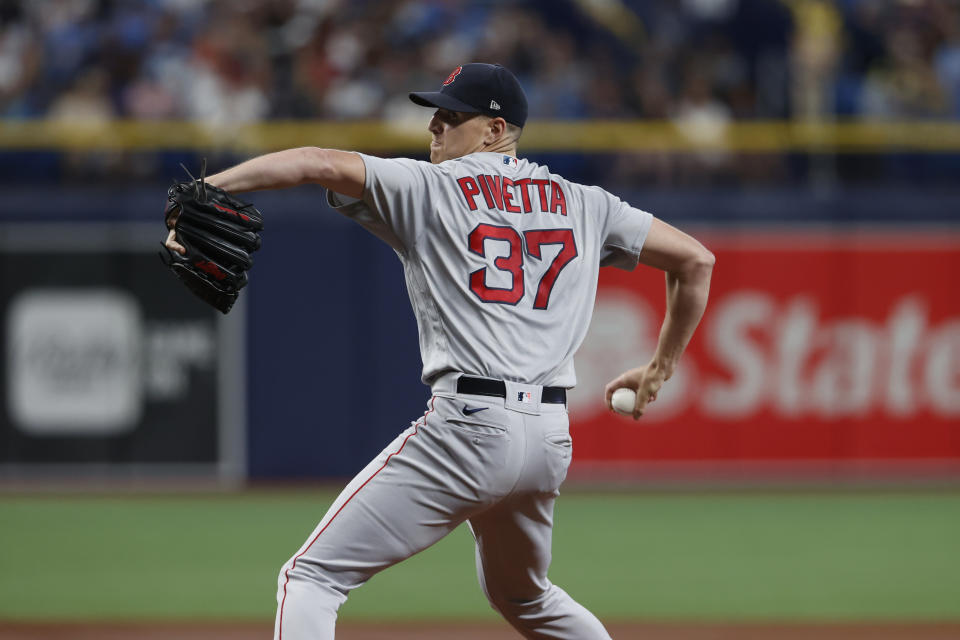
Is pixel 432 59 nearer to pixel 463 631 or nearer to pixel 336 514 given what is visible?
pixel 463 631

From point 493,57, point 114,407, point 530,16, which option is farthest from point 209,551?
point 530,16

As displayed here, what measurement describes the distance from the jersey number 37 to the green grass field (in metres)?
2.75

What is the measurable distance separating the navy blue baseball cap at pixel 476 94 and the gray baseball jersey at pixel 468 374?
0.44 ft

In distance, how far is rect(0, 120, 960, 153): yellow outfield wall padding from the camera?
10672 millimetres

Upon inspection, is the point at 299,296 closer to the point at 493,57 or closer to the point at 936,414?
the point at 493,57

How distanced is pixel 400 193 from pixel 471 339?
1.36 feet

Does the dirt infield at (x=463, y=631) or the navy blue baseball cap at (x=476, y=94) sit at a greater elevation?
the navy blue baseball cap at (x=476, y=94)

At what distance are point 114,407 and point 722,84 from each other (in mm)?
5935

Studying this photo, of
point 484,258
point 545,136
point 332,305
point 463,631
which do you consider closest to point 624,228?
point 484,258

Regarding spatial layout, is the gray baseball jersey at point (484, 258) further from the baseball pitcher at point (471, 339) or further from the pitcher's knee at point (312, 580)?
the pitcher's knee at point (312, 580)

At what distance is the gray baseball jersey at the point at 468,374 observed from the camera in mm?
3262

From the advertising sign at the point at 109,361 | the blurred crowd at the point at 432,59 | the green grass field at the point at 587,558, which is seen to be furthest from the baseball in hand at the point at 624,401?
the blurred crowd at the point at 432,59

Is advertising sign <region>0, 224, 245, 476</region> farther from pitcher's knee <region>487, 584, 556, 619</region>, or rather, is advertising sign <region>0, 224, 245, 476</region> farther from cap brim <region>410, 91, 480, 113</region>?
cap brim <region>410, 91, 480, 113</region>

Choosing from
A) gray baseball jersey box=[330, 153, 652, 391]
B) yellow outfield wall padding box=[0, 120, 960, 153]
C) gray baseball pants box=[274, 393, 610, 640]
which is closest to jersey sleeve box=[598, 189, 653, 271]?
gray baseball jersey box=[330, 153, 652, 391]
